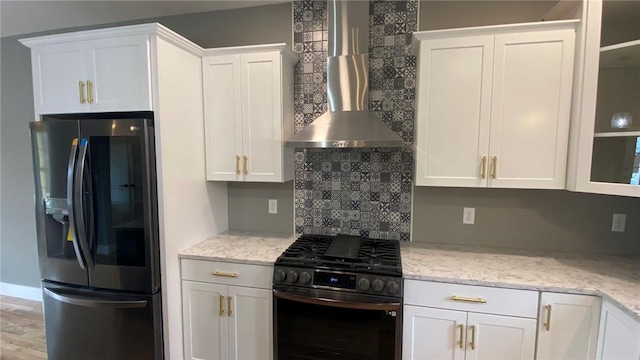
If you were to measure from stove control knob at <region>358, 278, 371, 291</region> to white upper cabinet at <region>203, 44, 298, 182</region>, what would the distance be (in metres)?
0.92

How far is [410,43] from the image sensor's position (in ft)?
7.31

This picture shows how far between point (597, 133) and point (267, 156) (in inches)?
79.0

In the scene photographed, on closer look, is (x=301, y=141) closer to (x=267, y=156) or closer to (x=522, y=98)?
(x=267, y=156)

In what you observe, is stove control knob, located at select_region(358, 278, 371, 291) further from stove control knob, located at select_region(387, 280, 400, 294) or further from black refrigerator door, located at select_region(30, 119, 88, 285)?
black refrigerator door, located at select_region(30, 119, 88, 285)

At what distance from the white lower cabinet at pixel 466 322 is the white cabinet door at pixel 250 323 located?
33.3 inches

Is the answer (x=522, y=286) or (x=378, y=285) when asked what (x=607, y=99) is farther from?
Result: (x=378, y=285)

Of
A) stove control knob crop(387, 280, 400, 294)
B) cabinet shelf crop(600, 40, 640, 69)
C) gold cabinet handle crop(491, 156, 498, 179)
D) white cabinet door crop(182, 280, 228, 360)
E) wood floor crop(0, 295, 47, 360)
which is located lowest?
wood floor crop(0, 295, 47, 360)

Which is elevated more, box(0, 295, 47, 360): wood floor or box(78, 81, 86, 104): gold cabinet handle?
box(78, 81, 86, 104): gold cabinet handle

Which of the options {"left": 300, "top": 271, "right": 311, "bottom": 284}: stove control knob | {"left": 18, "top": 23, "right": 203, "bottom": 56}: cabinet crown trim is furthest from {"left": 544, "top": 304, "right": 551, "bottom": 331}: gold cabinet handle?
{"left": 18, "top": 23, "right": 203, "bottom": 56}: cabinet crown trim

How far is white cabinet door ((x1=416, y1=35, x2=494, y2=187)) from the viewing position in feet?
6.10

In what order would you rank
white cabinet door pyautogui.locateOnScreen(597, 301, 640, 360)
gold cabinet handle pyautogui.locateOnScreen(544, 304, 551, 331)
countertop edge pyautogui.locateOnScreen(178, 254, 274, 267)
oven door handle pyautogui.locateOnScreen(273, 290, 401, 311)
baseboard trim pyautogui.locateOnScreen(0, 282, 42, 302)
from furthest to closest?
baseboard trim pyautogui.locateOnScreen(0, 282, 42, 302) → countertop edge pyautogui.locateOnScreen(178, 254, 274, 267) → oven door handle pyautogui.locateOnScreen(273, 290, 401, 311) → gold cabinet handle pyautogui.locateOnScreen(544, 304, 551, 331) → white cabinet door pyautogui.locateOnScreen(597, 301, 640, 360)

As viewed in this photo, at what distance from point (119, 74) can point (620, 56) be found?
9.44 feet

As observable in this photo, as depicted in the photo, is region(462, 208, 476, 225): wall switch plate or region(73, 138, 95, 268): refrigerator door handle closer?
region(73, 138, 95, 268): refrigerator door handle

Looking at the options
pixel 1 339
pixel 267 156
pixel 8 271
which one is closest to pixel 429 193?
pixel 267 156
